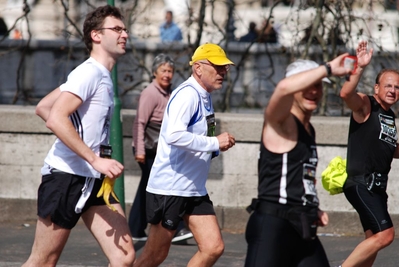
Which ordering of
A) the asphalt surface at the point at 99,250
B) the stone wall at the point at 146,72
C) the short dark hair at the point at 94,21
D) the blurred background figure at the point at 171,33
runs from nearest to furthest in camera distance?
1. the short dark hair at the point at 94,21
2. the asphalt surface at the point at 99,250
3. the stone wall at the point at 146,72
4. the blurred background figure at the point at 171,33

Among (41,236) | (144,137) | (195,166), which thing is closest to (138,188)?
(144,137)

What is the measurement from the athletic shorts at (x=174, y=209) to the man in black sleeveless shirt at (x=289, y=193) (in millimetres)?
1027

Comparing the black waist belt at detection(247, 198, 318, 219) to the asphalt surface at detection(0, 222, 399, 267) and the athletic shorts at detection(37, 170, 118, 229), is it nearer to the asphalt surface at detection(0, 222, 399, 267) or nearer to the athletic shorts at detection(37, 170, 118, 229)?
the athletic shorts at detection(37, 170, 118, 229)

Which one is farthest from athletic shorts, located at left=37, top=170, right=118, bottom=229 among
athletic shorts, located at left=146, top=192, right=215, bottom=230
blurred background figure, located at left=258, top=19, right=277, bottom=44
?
blurred background figure, located at left=258, top=19, right=277, bottom=44

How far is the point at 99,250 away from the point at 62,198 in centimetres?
286

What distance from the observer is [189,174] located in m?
5.61

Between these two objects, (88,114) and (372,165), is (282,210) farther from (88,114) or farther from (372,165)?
(372,165)

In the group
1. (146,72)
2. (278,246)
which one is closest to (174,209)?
(278,246)

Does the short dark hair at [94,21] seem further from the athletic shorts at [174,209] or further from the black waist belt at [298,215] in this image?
the black waist belt at [298,215]

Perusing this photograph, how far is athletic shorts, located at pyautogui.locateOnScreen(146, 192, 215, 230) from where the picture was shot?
5.57 meters

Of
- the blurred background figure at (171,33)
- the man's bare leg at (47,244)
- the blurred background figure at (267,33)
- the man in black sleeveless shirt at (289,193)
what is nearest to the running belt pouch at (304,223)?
the man in black sleeveless shirt at (289,193)

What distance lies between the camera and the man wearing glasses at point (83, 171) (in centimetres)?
500

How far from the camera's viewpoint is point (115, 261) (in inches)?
197

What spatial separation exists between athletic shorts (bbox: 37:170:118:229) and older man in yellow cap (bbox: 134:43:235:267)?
0.63 m
